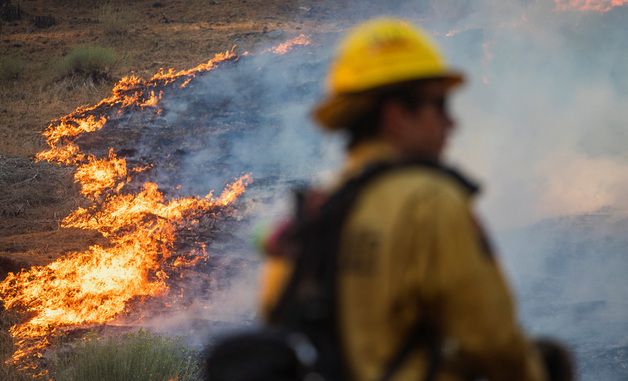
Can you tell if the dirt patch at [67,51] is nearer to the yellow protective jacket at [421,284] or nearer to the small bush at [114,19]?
the small bush at [114,19]

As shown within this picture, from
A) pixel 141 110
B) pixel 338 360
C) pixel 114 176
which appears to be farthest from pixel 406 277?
pixel 141 110

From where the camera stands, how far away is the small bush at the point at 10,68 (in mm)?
18906

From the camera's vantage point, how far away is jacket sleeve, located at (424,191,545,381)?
1599mm

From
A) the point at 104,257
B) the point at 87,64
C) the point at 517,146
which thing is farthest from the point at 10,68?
→ the point at 517,146

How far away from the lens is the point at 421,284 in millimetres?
1621

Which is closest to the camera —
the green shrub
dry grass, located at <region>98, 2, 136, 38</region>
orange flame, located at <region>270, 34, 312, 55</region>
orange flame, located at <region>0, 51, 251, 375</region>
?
the green shrub

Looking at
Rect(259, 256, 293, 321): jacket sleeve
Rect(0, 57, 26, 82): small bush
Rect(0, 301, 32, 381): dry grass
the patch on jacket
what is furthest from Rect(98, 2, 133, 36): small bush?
the patch on jacket

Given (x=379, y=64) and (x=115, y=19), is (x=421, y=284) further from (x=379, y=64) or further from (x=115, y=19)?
(x=115, y=19)

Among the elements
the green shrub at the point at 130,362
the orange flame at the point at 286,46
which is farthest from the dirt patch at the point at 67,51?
the orange flame at the point at 286,46

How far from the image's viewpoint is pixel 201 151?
455 inches

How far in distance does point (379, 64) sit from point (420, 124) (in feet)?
0.50

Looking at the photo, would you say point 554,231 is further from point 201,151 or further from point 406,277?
point 406,277

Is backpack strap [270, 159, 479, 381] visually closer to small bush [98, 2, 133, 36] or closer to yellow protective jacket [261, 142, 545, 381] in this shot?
yellow protective jacket [261, 142, 545, 381]

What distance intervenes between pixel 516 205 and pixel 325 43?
20.0ft
